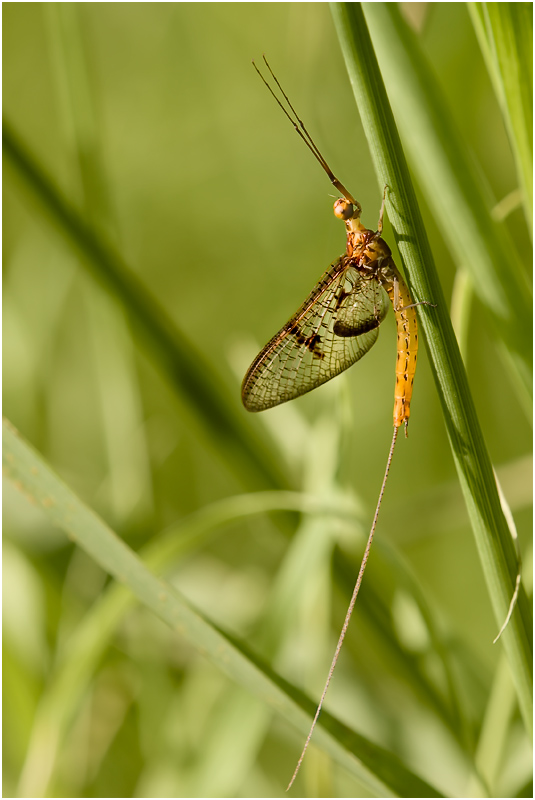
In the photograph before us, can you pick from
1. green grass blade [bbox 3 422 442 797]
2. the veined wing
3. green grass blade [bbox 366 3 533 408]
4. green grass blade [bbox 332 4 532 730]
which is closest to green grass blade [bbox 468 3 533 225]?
green grass blade [bbox 366 3 533 408]

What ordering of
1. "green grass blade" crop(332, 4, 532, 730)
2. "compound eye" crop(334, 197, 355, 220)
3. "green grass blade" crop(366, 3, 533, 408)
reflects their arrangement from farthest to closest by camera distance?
"compound eye" crop(334, 197, 355, 220)
"green grass blade" crop(366, 3, 533, 408)
"green grass blade" crop(332, 4, 532, 730)

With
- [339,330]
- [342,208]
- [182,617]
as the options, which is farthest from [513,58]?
[182,617]

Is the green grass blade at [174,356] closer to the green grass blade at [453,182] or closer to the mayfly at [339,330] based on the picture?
the mayfly at [339,330]

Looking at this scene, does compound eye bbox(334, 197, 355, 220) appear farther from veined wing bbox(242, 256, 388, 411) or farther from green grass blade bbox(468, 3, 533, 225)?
green grass blade bbox(468, 3, 533, 225)

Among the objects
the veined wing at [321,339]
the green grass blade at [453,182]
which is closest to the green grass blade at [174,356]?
the veined wing at [321,339]

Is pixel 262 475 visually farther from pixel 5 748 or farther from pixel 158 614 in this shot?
pixel 5 748

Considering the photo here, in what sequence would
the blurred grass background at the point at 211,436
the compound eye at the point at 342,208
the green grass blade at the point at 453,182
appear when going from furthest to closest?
the blurred grass background at the point at 211,436 → the compound eye at the point at 342,208 → the green grass blade at the point at 453,182
